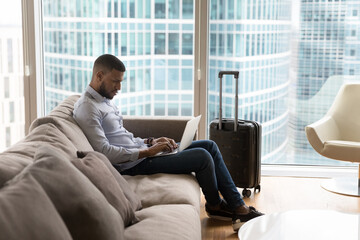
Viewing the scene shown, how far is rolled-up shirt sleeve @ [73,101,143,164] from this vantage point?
128 inches

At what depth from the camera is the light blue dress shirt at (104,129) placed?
326 centimetres

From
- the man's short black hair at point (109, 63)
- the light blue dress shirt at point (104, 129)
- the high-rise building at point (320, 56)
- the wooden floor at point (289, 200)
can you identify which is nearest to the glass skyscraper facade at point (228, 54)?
the high-rise building at point (320, 56)

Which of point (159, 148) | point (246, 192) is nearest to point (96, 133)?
point (159, 148)

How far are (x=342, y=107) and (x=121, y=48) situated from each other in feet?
6.82

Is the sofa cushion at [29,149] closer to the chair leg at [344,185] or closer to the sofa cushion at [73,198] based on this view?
the sofa cushion at [73,198]

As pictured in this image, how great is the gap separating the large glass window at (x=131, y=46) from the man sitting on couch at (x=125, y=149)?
1580 millimetres

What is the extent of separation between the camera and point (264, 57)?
16.7 ft

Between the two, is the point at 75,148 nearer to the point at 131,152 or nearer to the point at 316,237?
the point at 131,152

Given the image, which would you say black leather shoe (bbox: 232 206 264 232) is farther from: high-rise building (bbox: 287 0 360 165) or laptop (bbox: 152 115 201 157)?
high-rise building (bbox: 287 0 360 165)

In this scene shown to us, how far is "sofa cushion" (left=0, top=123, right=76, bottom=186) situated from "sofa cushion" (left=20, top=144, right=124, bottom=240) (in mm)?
118

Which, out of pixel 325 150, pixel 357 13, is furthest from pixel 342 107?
pixel 357 13

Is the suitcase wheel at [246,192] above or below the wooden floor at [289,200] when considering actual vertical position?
above

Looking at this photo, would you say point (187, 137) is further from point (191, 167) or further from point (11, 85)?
point (11, 85)

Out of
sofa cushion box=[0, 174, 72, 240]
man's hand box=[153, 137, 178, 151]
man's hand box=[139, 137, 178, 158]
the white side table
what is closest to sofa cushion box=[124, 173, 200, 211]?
man's hand box=[139, 137, 178, 158]
